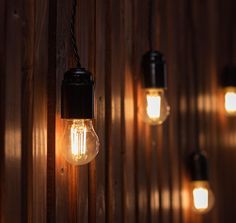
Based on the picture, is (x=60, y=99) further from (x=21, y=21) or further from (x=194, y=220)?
(x=194, y=220)

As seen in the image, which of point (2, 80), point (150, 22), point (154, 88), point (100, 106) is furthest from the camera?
point (150, 22)

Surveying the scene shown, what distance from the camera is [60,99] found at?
223 centimetres

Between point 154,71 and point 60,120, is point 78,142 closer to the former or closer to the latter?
point 60,120

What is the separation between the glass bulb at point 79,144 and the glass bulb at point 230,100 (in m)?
1.93

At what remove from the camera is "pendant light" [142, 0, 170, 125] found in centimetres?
281

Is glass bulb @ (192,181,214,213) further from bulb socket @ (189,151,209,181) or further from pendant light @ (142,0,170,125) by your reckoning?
pendant light @ (142,0,170,125)

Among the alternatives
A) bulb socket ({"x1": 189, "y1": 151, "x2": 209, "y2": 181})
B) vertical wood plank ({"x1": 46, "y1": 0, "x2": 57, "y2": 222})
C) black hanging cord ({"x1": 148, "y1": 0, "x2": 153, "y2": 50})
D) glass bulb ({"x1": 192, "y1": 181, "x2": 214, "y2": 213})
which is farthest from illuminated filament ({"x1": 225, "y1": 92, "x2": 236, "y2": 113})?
vertical wood plank ({"x1": 46, "y1": 0, "x2": 57, "y2": 222})

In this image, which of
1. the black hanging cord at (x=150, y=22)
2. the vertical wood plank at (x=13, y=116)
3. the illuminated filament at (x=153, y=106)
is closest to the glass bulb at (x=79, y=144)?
the vertical wood plank at (x=13, y=116)

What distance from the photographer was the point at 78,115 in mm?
2076

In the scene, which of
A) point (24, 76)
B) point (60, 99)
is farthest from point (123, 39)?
point (24, 76)

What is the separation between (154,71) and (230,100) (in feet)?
3.96

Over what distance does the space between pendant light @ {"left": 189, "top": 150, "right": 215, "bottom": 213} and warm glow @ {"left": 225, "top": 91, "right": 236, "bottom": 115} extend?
2.08 feet

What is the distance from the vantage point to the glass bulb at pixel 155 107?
2.80 meters

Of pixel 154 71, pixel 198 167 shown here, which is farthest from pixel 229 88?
pixel 154 71
